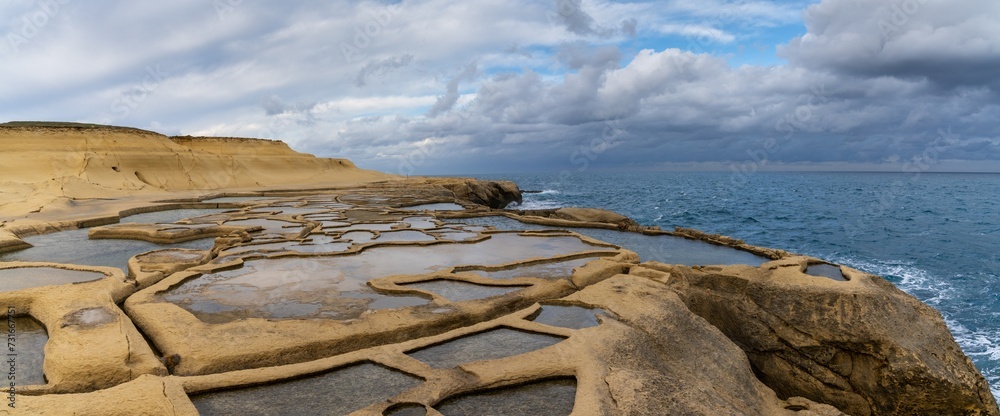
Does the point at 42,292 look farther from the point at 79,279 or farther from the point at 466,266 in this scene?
the point at 466,266

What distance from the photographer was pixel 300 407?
4.20 metres

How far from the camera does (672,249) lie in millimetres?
13172

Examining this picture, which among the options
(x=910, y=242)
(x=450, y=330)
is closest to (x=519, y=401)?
(x=450, y=330)

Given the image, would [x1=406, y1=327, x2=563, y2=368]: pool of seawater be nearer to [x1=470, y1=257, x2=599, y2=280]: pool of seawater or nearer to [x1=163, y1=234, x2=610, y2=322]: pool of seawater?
[x1=163, y1=234, x2=610, y2=322]: pool of seawater

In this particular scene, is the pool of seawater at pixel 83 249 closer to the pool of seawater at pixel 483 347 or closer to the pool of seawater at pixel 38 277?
the pool of seawater at pixel 38 277

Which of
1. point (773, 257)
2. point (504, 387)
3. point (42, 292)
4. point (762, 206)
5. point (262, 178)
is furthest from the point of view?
point (762, 206)

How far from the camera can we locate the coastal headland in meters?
4.48

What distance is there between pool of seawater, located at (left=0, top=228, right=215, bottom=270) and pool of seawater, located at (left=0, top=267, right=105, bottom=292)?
4.28ft

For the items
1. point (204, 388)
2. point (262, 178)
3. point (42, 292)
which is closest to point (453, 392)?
point (204, 388)

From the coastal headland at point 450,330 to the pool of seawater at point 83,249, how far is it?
8cm

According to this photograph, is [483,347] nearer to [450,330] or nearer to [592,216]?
[450,330]

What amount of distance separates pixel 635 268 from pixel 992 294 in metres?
15.7

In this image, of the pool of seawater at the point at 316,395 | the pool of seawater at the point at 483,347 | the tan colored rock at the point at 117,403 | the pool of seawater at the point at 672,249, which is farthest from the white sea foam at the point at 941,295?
the tan colored rock at the point at 117,403

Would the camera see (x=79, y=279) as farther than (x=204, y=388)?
Yes
